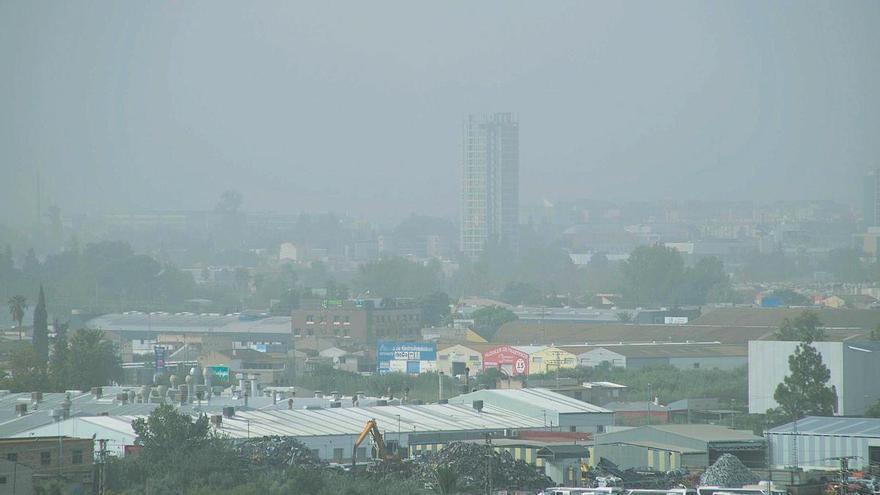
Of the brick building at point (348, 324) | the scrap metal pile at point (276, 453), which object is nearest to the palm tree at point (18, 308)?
the brick building at point (348, 324)

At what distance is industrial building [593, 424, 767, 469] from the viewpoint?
2323cm

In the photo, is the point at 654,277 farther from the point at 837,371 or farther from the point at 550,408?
the point at 550,408

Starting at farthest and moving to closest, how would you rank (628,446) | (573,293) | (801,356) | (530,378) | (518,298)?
(573,293) → (518,298) → (530,378) → (801,356) → (628,446)

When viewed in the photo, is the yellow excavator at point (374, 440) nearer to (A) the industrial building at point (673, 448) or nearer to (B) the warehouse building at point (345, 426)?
(B) the warehouse building at point (345, 426)

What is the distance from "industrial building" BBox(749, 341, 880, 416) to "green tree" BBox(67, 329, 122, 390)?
10832mm

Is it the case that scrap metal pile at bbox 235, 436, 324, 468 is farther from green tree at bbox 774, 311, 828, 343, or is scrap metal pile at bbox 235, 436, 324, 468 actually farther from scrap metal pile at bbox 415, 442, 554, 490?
green tree at bbox 774, 311, 828, 343

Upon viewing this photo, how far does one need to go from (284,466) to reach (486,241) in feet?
304

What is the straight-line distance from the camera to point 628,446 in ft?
78.1

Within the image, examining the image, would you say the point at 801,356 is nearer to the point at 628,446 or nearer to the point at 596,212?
the point at 628,446

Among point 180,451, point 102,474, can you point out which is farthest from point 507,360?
point 102,474

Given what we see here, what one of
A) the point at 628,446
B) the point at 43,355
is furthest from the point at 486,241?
the point at 628,446

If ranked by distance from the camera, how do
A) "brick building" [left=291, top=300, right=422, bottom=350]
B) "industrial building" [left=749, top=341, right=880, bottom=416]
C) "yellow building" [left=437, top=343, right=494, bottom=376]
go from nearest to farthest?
"industrial building" [left=749, top=341, right=880, bottom=416]
"yellow building" [left=437, top=343, right=494, bottom=376]
"brick building" [left=291, top=300, right=422, bottom=350]

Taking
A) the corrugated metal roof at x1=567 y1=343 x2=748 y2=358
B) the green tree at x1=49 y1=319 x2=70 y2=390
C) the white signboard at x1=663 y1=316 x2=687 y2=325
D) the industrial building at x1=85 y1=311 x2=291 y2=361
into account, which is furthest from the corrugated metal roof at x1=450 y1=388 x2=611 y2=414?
the white signboard at x1=663 y1=316 x2=687 y2=325

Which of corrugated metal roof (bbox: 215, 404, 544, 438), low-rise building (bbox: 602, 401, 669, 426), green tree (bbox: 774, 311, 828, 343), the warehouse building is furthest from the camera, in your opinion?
green tree (bbox: 774, 311, 828, 343)
